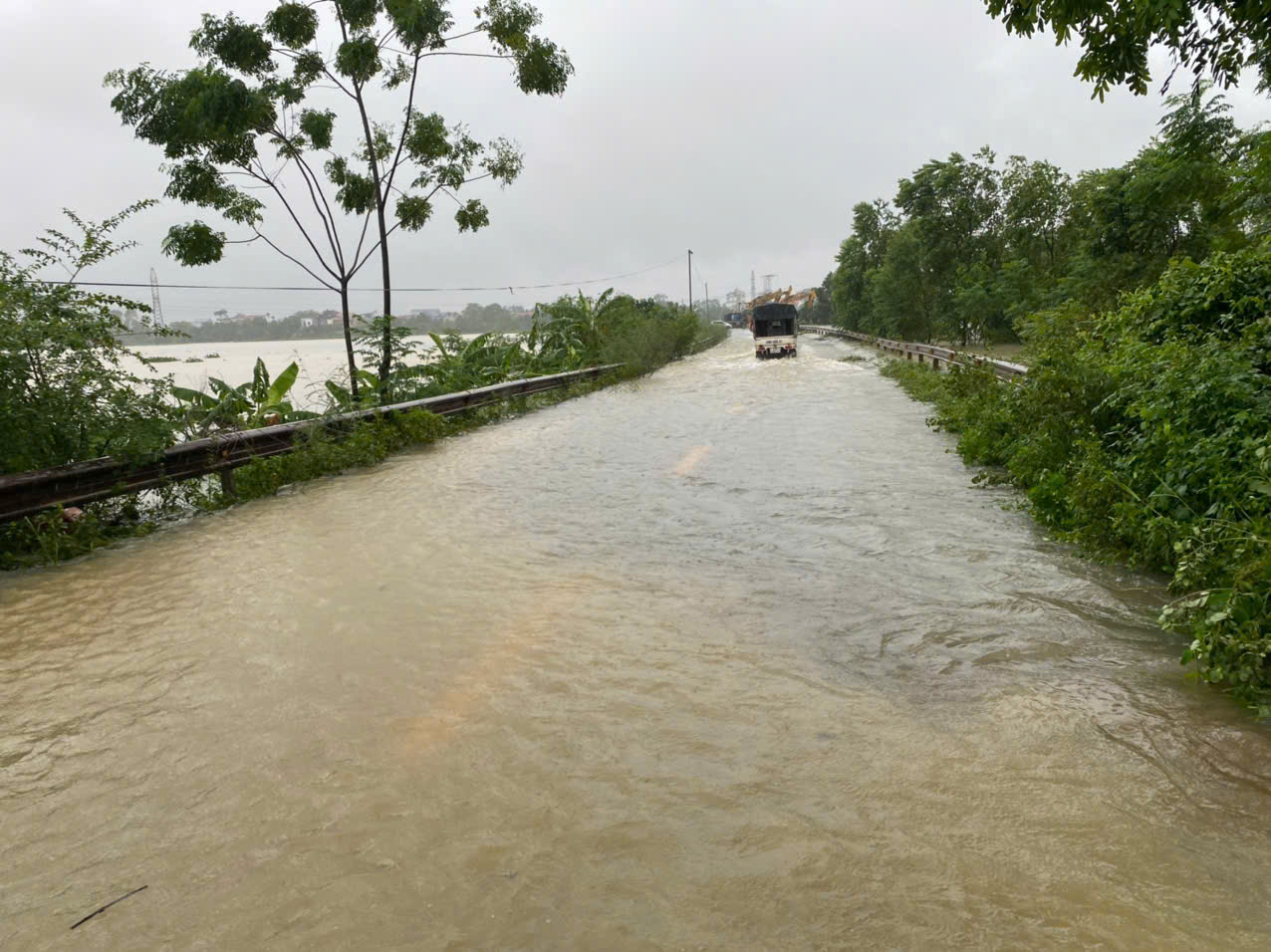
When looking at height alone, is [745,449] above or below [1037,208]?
below

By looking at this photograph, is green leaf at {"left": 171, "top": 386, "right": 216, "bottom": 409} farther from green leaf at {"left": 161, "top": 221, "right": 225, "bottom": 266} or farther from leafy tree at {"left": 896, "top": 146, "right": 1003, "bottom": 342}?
leafy tree at {"left": 896, "top": 146, "right": 1003, "bottom": 342}

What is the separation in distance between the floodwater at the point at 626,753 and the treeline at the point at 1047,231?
16.9 metres

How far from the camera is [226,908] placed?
108 inches

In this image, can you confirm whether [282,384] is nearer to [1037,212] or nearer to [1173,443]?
[1173,443]

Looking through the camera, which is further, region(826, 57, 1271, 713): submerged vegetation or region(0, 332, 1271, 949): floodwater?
region(826, 57, 1271, 713): submerged vegetation

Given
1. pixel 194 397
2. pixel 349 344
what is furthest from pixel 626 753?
pixel 349 344

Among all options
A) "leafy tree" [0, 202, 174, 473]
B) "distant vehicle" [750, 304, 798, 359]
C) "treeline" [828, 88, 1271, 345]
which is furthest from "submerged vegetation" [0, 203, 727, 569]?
"distant vehicle" [750, 304, 798, 359]

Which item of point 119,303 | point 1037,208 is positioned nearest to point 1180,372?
point 119,303

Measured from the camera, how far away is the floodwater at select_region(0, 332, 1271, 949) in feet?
8.78

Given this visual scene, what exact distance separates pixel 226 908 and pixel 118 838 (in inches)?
29.6

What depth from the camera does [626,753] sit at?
3.66 meters

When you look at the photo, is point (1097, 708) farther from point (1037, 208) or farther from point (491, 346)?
point (1037, 208)

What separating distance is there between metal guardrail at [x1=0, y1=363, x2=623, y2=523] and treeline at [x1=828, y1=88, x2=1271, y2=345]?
18400 mm

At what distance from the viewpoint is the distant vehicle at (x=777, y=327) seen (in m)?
44.0
